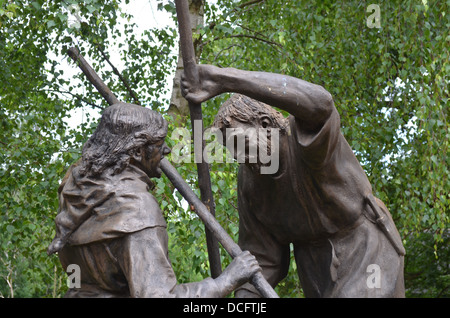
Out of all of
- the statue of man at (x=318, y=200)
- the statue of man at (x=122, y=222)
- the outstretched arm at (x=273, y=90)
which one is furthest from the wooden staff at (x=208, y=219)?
the outstretched arm at (x=273, y=90)

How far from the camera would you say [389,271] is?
3.60 meters

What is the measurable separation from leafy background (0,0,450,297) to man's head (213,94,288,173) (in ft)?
8.55

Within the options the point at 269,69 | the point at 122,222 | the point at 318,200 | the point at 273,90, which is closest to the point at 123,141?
the point at 122,222

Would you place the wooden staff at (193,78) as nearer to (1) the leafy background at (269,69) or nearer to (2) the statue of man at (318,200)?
(2) the statue of man at (318,200)

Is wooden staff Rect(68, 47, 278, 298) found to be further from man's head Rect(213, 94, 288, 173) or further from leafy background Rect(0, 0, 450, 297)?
leafy background Rect(0, 0, 450, 297)

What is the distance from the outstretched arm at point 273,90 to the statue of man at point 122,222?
294 mm

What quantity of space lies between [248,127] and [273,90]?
0.30 metres

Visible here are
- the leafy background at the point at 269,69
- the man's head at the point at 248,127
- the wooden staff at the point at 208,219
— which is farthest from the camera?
the leafy background at the point at 269,69

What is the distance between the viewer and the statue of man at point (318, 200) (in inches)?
134

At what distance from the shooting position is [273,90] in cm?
328

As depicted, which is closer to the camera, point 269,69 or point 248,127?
point 248,127

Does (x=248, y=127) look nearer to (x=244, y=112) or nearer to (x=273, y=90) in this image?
(x=244, y=112)
